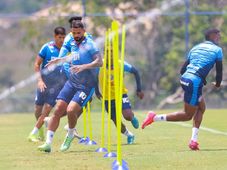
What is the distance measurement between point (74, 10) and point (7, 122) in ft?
52.6

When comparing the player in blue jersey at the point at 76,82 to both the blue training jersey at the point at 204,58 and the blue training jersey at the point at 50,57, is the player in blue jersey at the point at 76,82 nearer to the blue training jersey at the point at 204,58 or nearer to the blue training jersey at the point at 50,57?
the blue training jersey at the point at 204,58

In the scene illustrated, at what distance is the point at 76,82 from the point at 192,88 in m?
1.76

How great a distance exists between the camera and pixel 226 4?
35.6 metres

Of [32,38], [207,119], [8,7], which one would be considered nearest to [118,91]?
[207,119]

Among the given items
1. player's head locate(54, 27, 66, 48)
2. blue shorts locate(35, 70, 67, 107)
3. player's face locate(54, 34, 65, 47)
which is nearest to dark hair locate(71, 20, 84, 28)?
player's head locate(54, 27, 66, 48)

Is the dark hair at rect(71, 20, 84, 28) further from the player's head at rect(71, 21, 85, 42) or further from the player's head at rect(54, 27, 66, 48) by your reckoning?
the player's head at rect(54, 27, 66, 48)

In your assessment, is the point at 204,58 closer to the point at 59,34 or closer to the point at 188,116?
the point at 188,116

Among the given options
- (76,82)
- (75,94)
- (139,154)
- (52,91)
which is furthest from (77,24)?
(52,91)

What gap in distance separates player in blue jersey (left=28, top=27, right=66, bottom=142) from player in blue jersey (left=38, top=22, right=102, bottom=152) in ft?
6.28

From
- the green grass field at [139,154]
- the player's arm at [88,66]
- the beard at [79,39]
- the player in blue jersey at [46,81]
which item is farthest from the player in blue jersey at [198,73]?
the player in blue jersey at [46,81]

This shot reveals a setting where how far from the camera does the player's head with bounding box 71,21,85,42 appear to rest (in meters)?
13.1

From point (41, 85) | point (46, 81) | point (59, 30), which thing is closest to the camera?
point (41, 85)

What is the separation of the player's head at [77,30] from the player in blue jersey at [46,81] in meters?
2.21

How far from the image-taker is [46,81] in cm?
1678
